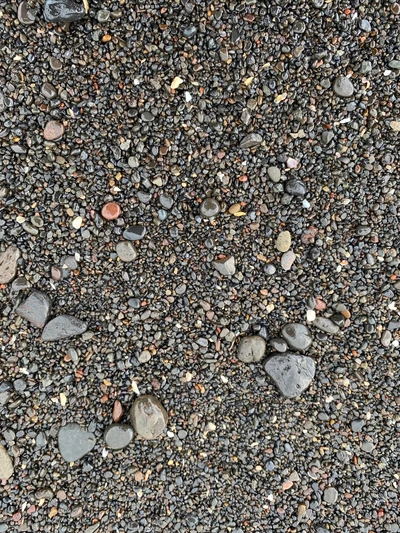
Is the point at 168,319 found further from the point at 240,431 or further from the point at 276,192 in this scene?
the point at 276,192

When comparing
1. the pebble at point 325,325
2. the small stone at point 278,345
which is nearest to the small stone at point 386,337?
the pebble at point 325,325

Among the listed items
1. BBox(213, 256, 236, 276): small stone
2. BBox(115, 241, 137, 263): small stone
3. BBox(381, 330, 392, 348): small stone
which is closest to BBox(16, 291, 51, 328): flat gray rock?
BBox(115, 241, 137, 263): small stone

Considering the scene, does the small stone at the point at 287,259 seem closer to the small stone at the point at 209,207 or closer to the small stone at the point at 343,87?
the small stone at the point at 209,207

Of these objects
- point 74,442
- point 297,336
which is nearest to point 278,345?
point 297,336

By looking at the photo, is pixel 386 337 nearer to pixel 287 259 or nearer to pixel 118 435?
pixel 287 259

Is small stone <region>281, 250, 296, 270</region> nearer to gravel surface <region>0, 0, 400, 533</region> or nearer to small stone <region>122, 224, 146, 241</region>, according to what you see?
gravel surface <region>0, 0, 400, 533</region>

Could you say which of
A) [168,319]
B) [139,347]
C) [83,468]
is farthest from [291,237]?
[83,468]
